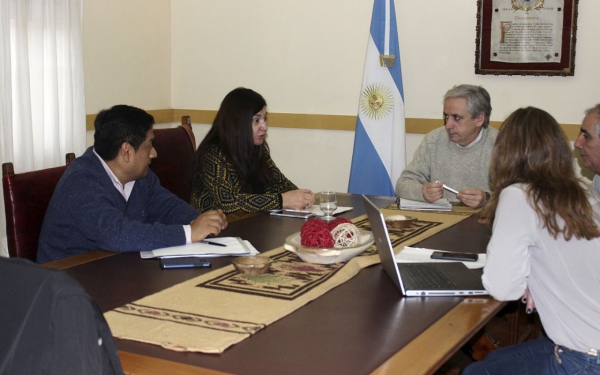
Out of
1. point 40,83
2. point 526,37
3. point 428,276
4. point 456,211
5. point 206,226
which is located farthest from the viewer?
point 526,37

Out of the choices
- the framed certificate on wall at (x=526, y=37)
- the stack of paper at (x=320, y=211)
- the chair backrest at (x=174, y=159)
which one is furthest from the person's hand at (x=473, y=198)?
the framed certificate on wall at (x=526, y=37)

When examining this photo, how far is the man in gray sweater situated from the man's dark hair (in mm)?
1368

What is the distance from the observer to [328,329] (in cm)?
155

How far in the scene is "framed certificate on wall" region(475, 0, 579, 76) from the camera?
4113 mm

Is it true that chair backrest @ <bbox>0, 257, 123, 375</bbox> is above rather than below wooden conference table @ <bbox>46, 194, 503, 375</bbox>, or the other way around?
above

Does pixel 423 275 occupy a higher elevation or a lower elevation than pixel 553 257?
lower

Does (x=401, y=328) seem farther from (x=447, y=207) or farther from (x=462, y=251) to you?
(x=447, y=207)

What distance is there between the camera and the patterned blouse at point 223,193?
2.93 meters

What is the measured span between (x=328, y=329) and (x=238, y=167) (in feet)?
5.42

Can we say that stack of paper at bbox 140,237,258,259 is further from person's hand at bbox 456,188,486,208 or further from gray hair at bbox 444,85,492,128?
gray hair at bbox 444,85,492,128

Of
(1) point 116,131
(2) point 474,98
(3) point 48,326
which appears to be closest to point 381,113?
(2) point 474,98

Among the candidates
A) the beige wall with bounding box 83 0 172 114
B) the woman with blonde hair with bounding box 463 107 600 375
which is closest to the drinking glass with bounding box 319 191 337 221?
the woman with blonde hair with bounding box 463 107 600 375

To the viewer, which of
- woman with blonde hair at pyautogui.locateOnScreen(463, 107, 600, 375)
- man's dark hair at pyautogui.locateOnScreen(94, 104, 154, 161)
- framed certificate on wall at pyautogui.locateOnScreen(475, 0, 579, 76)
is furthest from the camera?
framed certificate on wall at pyautogui.locateOnScreen(475, 0, 579, 76)

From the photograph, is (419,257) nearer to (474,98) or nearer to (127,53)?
(474,98)
